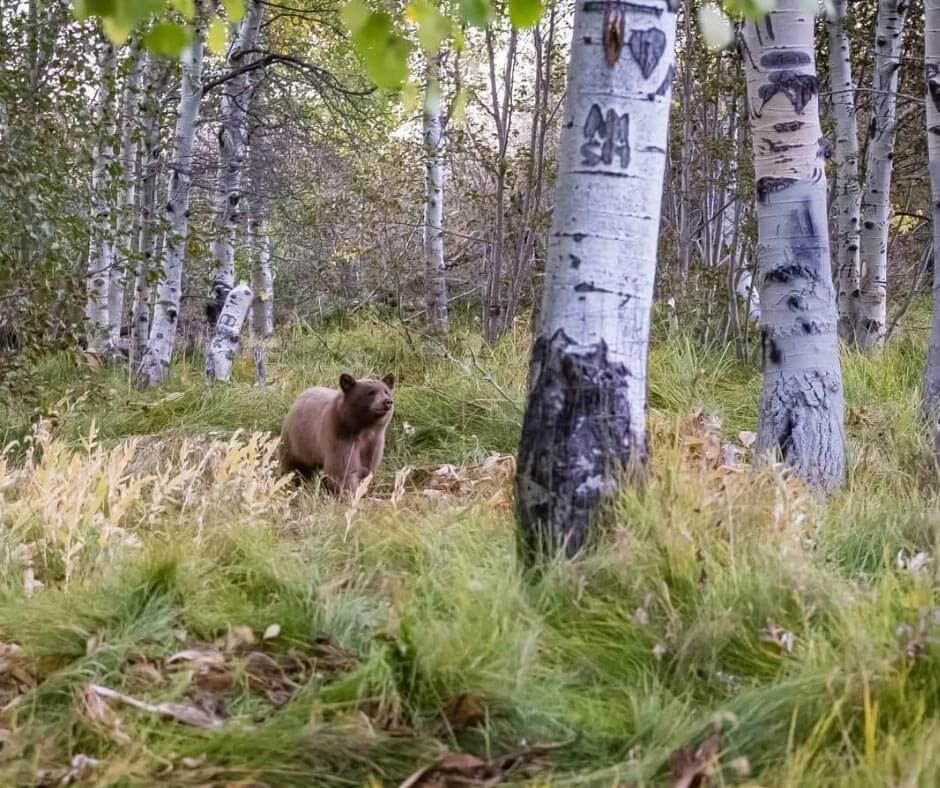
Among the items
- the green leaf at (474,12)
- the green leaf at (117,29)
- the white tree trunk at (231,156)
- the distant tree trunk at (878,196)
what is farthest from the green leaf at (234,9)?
the white tree trunk at (231,156)

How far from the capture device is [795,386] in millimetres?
4469

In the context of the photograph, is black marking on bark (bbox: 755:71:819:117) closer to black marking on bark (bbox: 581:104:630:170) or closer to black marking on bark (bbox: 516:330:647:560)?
black marking on bark (bbox: 581:104:630:170)

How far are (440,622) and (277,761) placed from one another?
0.62 m

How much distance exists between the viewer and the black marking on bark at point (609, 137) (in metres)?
3.12

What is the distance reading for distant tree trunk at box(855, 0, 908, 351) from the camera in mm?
8164

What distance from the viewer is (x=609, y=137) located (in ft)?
10.2

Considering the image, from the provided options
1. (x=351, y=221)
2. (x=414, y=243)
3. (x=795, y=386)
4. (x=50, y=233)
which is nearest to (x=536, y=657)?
(x=795, y=386)

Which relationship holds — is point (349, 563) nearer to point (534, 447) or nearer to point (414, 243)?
A: point (534, 447)

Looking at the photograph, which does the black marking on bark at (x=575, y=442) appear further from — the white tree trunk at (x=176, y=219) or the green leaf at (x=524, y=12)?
the white tree trunk at (x=176, y=219)

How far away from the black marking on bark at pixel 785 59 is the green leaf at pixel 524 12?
290 cm

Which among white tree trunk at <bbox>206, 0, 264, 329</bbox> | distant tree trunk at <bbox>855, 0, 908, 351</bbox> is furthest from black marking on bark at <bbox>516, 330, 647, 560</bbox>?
white tree trunk at <bbox>206, 0, 264, 329</bbox>

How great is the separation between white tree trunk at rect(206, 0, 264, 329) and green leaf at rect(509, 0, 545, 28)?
26.7 feet

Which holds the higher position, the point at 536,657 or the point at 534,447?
the point at 534,447

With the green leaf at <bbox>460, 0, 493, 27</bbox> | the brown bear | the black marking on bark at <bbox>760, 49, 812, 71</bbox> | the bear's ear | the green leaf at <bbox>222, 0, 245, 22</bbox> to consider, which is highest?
the black marking on bark at <bbox>760, 49, 812, 71</bbox>
